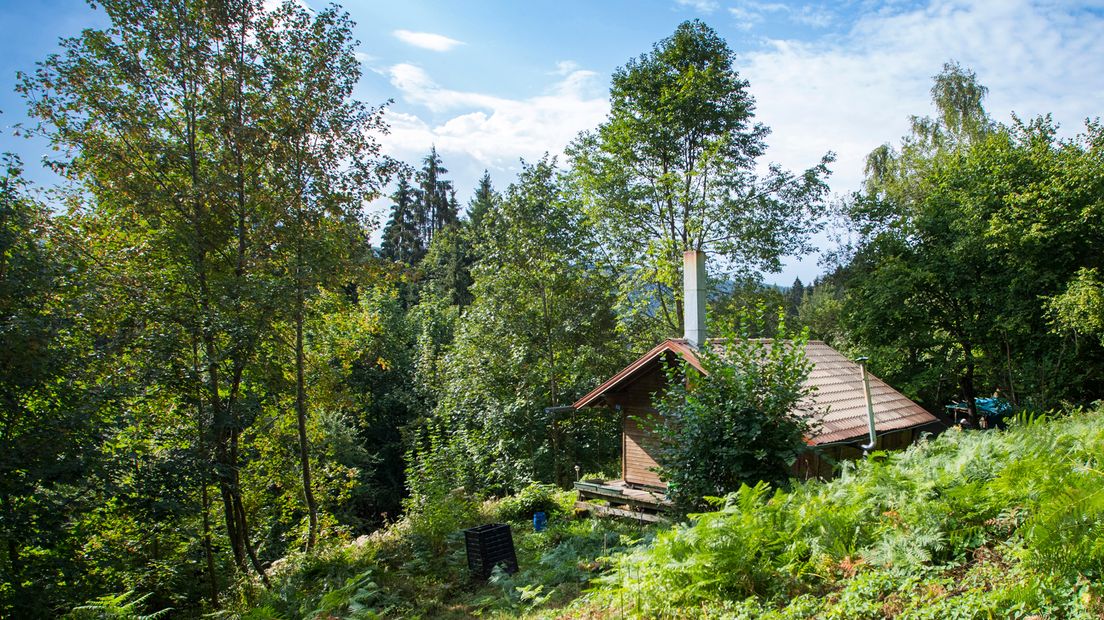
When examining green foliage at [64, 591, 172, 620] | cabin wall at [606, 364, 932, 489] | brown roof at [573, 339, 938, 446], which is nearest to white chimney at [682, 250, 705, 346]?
brown roof at [573, 339, 938, 446]

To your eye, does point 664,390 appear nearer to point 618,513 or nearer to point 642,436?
point 642,436

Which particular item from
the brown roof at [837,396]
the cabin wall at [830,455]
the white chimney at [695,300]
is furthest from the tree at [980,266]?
the white chimney at [695,300]

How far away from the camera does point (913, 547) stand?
465 centimetres

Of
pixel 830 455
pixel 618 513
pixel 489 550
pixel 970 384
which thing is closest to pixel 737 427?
pixel 830 455

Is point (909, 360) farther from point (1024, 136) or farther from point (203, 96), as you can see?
point (203, 96)

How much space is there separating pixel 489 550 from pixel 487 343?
10840mm

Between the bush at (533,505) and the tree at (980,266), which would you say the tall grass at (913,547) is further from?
the tree at (980,266)

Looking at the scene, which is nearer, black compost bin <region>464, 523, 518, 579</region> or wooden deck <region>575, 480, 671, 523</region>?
black compost bin <region>464, 523, 518, 579</region>

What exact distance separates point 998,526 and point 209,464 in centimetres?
936

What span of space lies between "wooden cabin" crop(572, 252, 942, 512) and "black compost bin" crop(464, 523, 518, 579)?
10.6ft

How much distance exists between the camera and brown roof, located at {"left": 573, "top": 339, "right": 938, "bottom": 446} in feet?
37.7

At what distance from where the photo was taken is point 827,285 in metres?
27.4

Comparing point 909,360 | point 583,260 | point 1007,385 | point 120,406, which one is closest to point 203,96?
point 120,406

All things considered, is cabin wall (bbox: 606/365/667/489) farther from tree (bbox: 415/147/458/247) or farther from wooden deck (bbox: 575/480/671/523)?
tree (bbox: 415/147/458/247)
